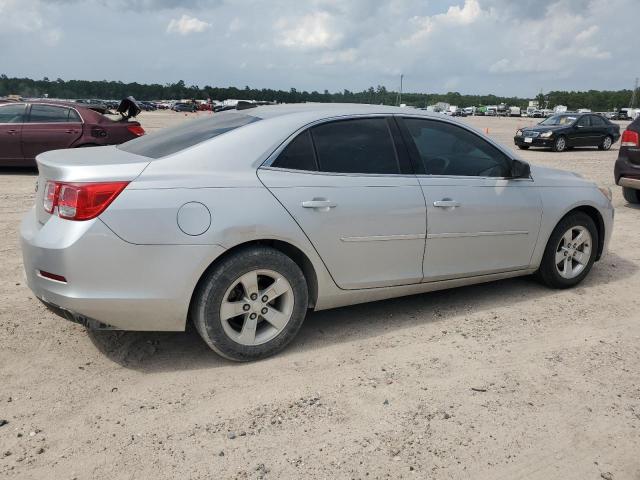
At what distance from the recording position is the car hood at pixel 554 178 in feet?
15.7

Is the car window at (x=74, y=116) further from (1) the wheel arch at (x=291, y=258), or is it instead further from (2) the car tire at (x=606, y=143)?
(2) the car tire at (x=606, y=143)

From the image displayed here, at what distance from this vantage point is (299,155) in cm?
367

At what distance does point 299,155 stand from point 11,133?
907 cm

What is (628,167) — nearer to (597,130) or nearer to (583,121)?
(583,121)

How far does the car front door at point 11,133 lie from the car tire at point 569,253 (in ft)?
31.8

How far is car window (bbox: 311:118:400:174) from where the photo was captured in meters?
3.77

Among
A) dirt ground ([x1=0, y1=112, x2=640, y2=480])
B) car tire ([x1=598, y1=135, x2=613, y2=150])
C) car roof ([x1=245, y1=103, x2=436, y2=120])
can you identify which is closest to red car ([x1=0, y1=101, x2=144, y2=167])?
dirt ground ([x1=0, y1=112, x2=640, y2=480])

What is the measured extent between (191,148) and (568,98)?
159 meters

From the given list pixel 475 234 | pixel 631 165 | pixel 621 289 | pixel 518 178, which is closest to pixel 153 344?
pixel 475 234

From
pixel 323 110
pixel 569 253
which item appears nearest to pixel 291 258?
pixel 323 110

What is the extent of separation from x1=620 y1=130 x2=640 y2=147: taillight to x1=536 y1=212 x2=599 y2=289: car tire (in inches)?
167

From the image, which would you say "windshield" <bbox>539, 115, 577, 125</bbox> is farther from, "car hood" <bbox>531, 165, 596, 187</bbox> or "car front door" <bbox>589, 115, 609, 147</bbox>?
"car hood" <bbox>531, 165, 596, 187</bbox>

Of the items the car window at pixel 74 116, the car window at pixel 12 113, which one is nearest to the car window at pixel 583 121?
the car window at pixel 74 116

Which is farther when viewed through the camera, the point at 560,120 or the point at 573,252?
the point at 560,120
